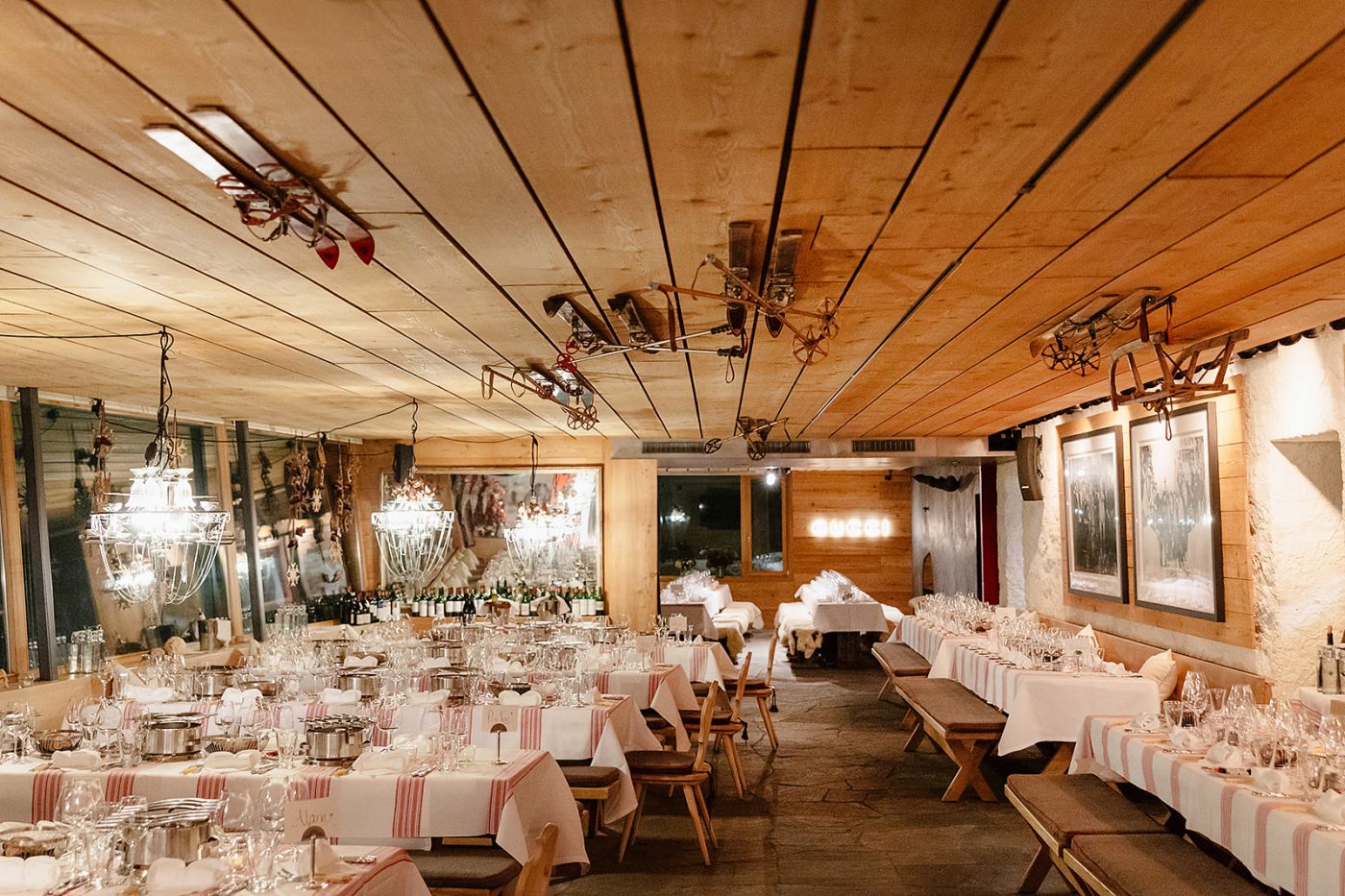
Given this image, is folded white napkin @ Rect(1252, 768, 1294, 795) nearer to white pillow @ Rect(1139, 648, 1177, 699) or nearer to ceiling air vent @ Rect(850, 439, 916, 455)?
white pillow @ Rect(1139, 648, 1177, 699)

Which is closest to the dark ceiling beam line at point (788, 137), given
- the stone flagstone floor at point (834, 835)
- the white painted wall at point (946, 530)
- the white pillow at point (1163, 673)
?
the stone flagstone floor at point (834, 835)

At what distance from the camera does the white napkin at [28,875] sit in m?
2.86

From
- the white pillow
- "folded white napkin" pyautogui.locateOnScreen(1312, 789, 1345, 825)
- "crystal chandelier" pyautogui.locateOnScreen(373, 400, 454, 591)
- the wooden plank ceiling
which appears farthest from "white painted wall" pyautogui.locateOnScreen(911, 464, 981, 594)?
"folded white napkin" pyautogui.locateOnScreen(1312, 789, 1345, 825)

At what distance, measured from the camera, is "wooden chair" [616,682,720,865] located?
5445 millimetres

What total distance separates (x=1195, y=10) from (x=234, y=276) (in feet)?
10.2

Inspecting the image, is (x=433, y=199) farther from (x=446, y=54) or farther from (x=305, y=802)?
(x=305, y=802)

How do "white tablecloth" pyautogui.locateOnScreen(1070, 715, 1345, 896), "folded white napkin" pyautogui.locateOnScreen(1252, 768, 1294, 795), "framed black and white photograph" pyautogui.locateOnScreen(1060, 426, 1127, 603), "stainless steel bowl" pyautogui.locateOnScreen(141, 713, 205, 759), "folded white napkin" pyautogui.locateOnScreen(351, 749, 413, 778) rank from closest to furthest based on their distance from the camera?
"white tablecloth" pyautogui.locateOnScreen(1070, 715, 1345, 896) < "folded white napkin" pyautogui.locateOnScreen(1252, 768, 1294, 795) < "folded white napkin" pyautogui.locateOnScreen(351, 749, 413, 778) < "stainless steel bowl" pyautogui.locateOnScreen(141, 713, 205, 759) < "framed black and white photograph" pyautogui.locateOnScreen(1060, 426, 1127, 603)

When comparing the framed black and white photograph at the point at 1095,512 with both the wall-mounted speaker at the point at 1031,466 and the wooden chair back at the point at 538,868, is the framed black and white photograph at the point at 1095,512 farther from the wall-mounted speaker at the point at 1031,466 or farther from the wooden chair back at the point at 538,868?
the wooden chair back at the point at 538,868

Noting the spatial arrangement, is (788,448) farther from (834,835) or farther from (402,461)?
(834,835)

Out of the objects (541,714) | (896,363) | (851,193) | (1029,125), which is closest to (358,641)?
(541,714)

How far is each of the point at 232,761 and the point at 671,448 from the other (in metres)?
6.53

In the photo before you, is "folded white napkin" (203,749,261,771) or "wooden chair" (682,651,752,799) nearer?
"folded white napkin" (203,749,261,771)

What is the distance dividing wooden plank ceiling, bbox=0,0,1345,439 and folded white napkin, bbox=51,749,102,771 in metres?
1.81

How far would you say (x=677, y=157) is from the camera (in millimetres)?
2482
